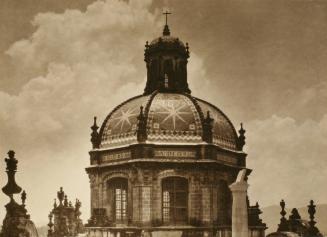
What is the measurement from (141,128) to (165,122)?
153cm

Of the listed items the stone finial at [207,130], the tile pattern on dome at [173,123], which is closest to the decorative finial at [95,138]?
the tile pattern on dome at [173,123]

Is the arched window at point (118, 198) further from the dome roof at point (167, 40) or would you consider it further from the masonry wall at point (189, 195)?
the dome roof at point (167, 40)

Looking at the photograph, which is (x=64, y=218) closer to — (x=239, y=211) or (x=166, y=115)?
(x=166, y=115)

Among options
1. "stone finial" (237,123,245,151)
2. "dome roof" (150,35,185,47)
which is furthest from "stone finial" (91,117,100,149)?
"stone finial" (237,123,245,151)

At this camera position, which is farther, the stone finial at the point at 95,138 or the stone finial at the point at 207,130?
the stone finial at the point at 95,138

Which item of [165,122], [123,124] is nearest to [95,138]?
[123,124]

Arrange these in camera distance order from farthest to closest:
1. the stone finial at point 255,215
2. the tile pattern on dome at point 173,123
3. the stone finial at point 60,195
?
1. the stone finial at point 60,195
2. the stone finial at point 255,215
3. the tile pattern on dome at point 173,123

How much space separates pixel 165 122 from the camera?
41.5m

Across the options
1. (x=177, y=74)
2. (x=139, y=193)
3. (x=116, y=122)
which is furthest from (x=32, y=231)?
(x=177, y=74)

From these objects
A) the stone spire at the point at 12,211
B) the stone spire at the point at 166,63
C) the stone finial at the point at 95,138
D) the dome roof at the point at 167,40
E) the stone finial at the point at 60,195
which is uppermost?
the dome roof at the point at 167,40

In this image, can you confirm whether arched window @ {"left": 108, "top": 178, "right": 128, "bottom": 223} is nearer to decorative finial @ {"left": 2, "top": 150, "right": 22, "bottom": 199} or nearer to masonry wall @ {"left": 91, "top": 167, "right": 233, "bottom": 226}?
masonry wall @ {"left": 91, "top": 167, "right": 233, "bottom": 226}

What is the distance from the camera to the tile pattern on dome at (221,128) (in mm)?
42875

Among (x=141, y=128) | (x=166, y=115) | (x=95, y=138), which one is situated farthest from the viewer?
(x=95, y=138)

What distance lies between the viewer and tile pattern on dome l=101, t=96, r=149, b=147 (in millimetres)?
42062
